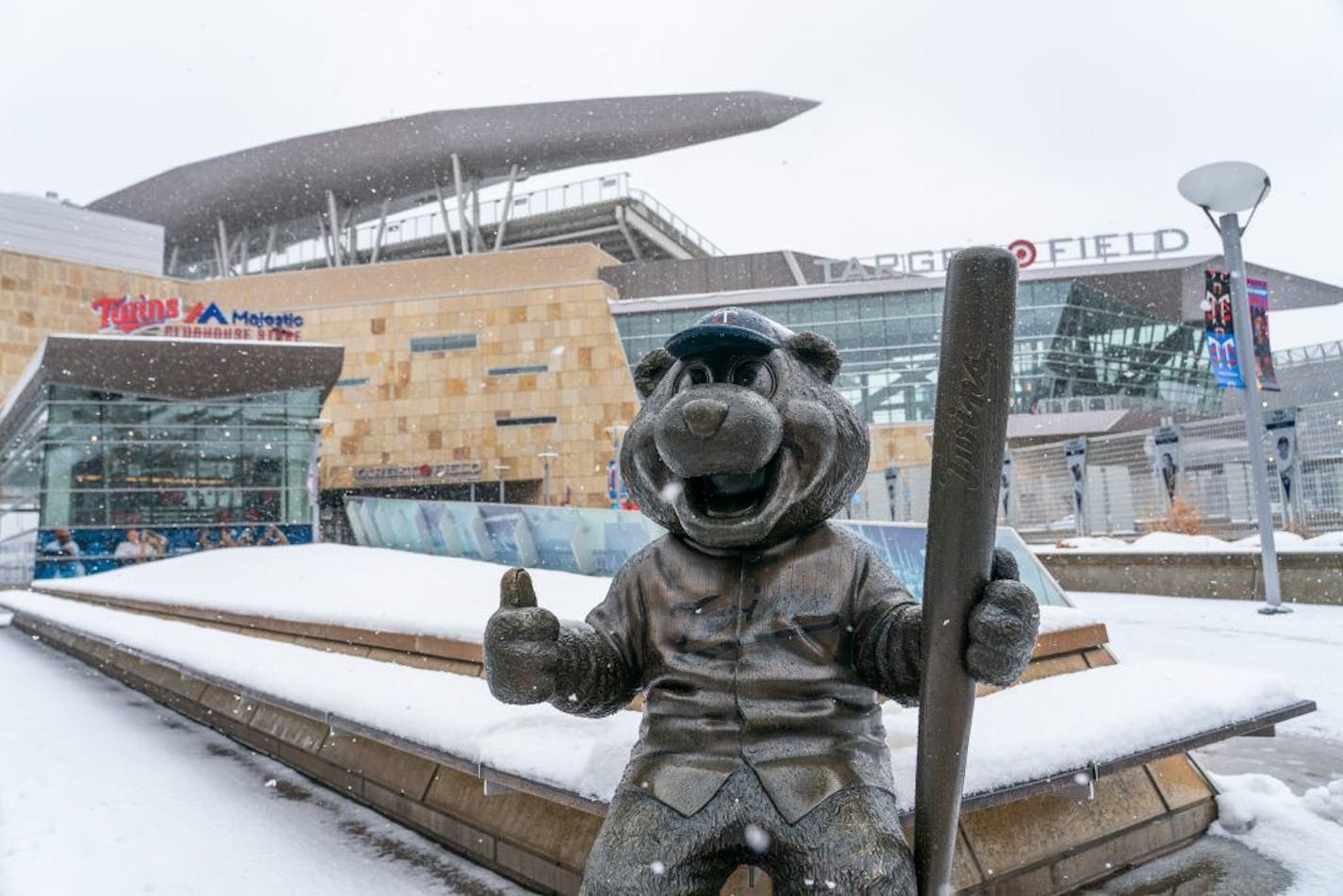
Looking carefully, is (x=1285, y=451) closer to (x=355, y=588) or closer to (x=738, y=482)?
(x=355, y=588)

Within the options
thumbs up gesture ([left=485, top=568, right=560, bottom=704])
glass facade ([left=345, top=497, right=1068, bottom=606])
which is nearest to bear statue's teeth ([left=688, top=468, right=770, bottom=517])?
thumbs up gesture ([left=485, top=568, right=560, bottom=704])

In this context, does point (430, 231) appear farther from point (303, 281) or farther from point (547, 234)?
point (303, 281)

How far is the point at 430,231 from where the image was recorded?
48.6 meters

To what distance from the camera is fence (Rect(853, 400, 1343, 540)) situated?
11641mm

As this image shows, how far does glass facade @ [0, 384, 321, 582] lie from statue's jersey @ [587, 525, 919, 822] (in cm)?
1962

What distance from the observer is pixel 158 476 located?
19812mm

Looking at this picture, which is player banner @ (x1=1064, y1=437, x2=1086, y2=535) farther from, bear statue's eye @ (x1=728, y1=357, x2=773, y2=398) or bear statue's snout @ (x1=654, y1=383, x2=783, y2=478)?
bear statue's snout @ (x1=654, y1=383, x2=783, y2=478)

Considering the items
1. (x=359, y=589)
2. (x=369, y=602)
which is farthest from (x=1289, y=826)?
(x=359, y=589)

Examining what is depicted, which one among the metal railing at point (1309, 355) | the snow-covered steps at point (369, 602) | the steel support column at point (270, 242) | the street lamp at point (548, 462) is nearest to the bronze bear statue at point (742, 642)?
the snow-covered steps at point (369, 602)

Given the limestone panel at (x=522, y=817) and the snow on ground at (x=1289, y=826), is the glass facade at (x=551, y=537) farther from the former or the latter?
the limestone panel at (x=522, y=817)

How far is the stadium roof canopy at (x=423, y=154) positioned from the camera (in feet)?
139

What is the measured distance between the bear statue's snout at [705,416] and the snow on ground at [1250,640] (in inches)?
152

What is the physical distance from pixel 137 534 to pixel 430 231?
3236 centimetres

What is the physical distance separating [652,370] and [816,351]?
0.38 m
